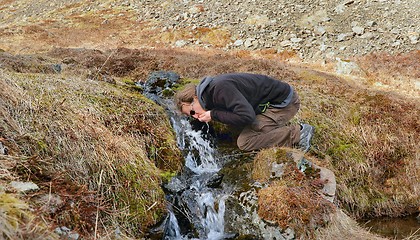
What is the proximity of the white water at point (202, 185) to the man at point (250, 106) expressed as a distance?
2.41 ft

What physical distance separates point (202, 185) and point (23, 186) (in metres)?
2.93

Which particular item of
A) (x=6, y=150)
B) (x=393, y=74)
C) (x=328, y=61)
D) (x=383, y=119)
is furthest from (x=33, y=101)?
(x=328, y=61)

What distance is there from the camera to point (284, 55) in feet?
57.5

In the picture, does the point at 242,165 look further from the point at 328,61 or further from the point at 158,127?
the point at 328,61

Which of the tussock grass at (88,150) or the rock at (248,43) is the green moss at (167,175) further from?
the rock at (248,43)

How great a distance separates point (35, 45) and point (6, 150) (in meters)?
17.0

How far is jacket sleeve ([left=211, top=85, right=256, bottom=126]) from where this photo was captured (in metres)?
5.44

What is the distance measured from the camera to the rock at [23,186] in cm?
349

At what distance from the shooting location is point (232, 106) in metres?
5.46

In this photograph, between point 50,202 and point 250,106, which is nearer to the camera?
point 50,202

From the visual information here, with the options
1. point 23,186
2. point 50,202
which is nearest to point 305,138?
point 50,202

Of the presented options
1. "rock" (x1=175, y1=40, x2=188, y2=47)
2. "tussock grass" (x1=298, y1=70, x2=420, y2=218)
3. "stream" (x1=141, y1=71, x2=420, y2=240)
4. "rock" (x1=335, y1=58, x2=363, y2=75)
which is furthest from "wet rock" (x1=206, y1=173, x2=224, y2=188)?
"rock" (x1=175, y1=40, x2=188, y2=47)

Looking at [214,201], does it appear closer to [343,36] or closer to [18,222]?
[18,222]

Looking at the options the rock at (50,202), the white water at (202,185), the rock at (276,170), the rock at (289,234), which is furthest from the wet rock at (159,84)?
the rock at (50,202)
